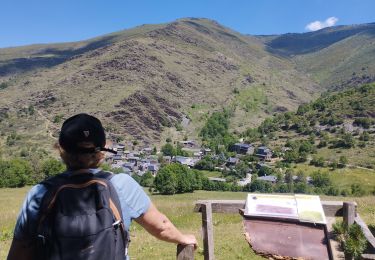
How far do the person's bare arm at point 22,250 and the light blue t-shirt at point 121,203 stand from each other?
4 cm

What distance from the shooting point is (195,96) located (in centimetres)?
17712

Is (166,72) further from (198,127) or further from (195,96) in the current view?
(198,127)

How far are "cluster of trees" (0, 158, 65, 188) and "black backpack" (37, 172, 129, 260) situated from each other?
62657 millimetres

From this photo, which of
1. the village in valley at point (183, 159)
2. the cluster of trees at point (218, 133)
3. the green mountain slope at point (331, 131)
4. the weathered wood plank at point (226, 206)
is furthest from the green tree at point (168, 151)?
the weathered wood plank at point (226, 206)

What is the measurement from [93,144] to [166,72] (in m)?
177

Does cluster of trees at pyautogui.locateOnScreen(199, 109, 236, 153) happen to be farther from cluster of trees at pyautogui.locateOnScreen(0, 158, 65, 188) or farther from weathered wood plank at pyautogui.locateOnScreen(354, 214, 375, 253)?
weathered wood plank at pyautogui.locateOnScreen(354, 214, 375, 253)

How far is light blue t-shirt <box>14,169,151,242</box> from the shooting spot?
2.87 m

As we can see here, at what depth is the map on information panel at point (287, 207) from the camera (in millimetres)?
4250

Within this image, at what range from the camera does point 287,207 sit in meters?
4.37

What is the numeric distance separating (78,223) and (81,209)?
0.09m

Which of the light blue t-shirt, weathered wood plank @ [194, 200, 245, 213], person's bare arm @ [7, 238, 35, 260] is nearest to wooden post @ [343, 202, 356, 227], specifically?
weathered wood plank @ [194, 200, 245, 213]

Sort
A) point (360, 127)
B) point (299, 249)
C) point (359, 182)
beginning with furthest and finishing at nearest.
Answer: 1. point (360, 127)
2. point (359, 182)
3. point (299, 249)

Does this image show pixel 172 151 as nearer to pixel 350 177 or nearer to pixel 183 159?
pixel 183 159

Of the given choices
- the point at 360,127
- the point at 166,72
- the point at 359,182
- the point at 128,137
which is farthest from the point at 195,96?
the point at 359,182
